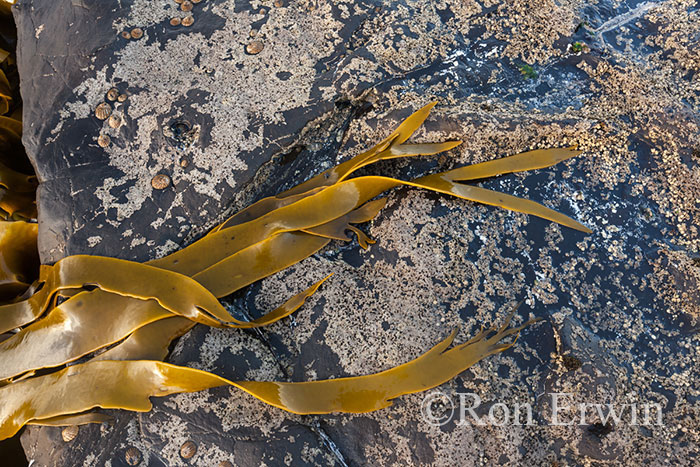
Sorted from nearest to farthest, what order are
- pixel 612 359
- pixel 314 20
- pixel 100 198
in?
pixel 612 359
pixel 100 198
pixel 314 20

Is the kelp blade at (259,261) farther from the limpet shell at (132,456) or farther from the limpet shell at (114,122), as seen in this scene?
the limpet shell at (114,122)

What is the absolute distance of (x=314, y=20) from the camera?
2.22 m

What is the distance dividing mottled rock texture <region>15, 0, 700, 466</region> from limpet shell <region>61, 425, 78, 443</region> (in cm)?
3

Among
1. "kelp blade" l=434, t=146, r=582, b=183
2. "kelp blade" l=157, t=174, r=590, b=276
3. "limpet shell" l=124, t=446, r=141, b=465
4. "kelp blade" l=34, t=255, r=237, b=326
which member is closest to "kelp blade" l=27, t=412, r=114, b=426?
"limpet shell" l=124, t=446, r=141, b=465

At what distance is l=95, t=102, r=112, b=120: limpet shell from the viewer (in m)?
2.06

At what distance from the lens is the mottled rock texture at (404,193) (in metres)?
1.65

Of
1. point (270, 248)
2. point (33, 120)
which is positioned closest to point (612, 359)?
point (270, 248)

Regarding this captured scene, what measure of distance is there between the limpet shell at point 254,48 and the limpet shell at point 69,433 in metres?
1.56

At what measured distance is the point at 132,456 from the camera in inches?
64.5

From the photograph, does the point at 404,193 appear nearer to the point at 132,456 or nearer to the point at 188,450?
the point at 188,450

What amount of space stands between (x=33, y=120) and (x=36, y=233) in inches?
18.3

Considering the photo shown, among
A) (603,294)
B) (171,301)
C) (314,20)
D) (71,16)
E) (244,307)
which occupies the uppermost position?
(71,16)

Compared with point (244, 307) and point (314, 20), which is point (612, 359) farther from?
point (314, 20)

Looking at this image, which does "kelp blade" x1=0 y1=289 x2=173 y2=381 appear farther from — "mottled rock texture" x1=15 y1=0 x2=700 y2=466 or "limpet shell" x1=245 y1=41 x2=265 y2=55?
"limpet shell" x1=245 y1=41 x2=265 y2=55
